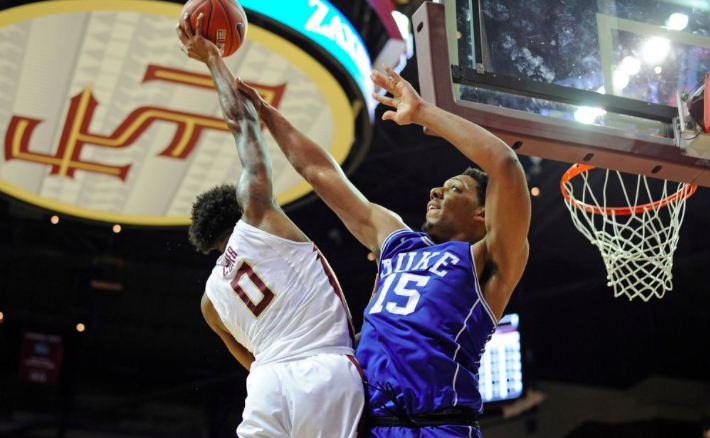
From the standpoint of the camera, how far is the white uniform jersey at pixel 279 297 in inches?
115

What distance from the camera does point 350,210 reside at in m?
3.34

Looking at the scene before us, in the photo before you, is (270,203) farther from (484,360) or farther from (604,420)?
(604,420)

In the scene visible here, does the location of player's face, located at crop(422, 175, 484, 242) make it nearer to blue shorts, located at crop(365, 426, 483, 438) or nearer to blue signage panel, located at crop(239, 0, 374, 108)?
blue shorts, located at crop(365, 426, 483, 438)

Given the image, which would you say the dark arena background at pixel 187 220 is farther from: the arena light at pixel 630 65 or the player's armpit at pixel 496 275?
the player's armpit at pixel 496 275

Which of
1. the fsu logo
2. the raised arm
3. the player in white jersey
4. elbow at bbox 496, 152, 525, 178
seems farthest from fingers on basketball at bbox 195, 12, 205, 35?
the fsu logo

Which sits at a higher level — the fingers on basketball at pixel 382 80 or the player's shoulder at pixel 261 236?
the fingers on basketball at pixel 382 80

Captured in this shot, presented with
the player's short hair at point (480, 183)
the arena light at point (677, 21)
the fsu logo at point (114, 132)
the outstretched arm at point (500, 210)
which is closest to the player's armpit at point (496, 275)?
the outstretched arm at point (500, 210)

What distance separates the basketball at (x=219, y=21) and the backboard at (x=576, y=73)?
0.84 meters

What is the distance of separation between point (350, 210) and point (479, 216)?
52 centimetres

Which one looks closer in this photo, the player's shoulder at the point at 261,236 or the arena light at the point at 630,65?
the player's shoulder at the point at 261,236

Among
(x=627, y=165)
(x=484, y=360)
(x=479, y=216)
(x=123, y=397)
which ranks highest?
(x=627, y=165)

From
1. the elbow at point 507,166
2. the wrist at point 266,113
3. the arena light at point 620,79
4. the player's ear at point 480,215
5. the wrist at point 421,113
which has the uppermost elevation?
the arena light at point 620,79

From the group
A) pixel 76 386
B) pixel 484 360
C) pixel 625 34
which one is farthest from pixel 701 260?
pixel 76 386

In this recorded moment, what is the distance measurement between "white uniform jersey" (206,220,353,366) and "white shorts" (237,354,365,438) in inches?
3.9
